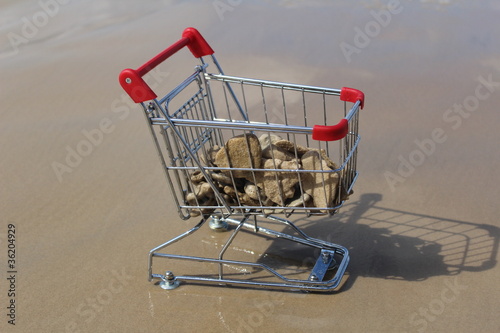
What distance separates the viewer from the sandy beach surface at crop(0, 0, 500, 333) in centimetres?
307

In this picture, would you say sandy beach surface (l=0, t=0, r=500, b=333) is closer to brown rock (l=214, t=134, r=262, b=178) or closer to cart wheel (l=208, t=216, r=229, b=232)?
cart wheel (l=208, t=216, r=229, b=232)

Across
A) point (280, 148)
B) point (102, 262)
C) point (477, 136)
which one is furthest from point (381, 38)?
point (102, 262)

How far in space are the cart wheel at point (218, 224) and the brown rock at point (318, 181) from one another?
0.85m

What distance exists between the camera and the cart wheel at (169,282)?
10.6ft

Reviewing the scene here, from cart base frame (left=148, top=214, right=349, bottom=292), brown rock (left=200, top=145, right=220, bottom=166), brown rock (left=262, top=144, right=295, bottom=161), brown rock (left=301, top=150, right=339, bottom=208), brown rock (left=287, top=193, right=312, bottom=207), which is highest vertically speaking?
brown rock (left=200, top=145, right=220, bottom=166)

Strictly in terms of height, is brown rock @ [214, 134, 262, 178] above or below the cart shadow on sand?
above

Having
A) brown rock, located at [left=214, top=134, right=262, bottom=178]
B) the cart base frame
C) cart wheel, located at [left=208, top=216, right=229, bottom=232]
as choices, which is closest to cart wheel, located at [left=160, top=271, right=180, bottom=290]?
the cart base frame

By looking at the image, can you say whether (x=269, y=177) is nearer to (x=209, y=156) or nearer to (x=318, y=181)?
(x=318, y=181)

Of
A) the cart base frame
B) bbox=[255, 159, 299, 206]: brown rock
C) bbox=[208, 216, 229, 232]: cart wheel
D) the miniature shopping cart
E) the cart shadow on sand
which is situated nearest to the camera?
the miniature shopping cart

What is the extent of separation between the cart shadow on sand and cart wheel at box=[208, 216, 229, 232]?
1.14 feet

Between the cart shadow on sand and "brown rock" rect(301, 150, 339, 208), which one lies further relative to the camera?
the cart shadow on sand

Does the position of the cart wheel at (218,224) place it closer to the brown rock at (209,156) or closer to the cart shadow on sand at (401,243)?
the cart shadow on sand at (401,243)

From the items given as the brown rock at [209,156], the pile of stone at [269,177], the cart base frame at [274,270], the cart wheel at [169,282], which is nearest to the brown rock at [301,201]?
the pile of stone at [269,177]

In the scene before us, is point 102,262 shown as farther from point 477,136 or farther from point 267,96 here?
point 477,136
